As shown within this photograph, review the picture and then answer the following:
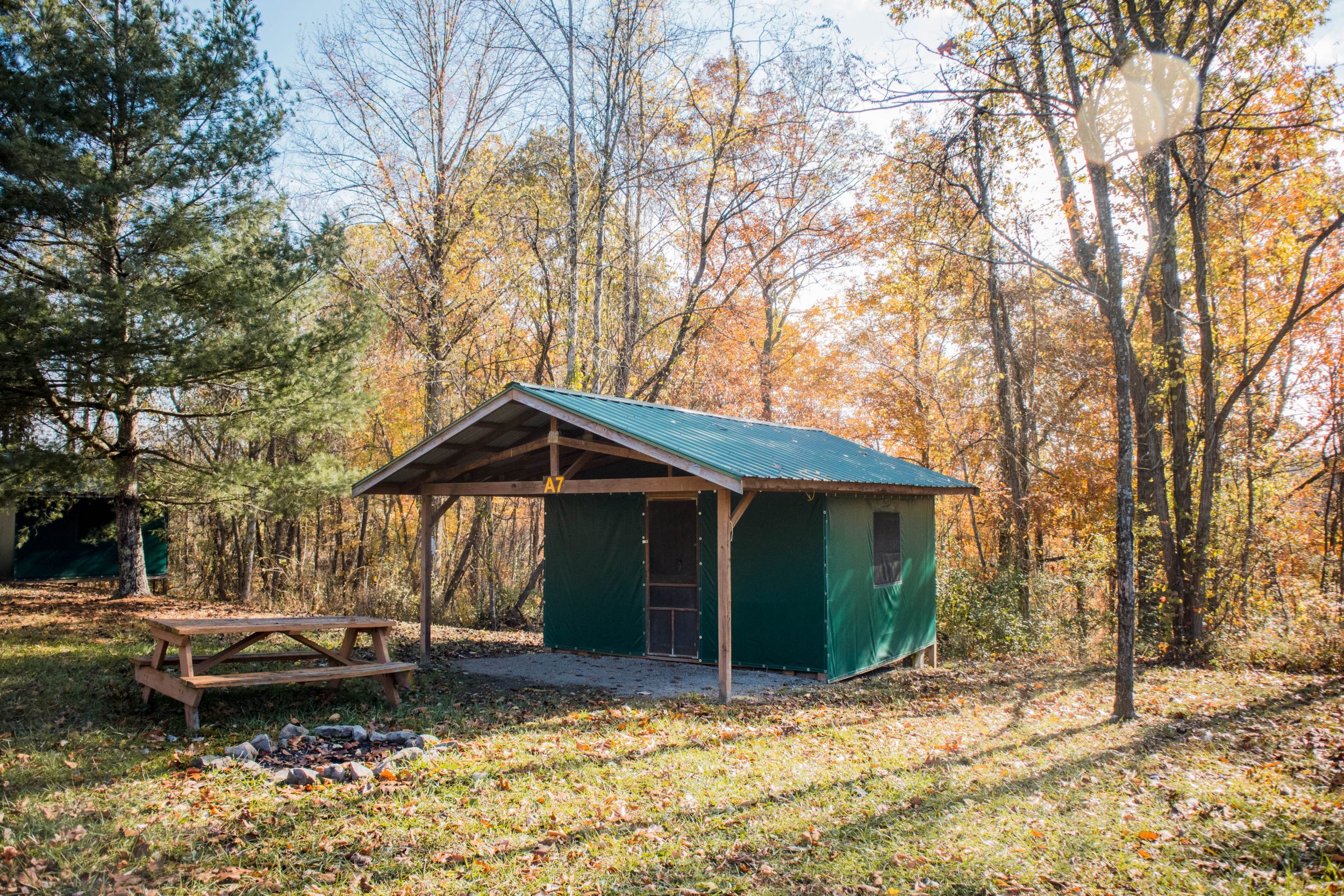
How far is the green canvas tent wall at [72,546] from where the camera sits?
19328 millimetres

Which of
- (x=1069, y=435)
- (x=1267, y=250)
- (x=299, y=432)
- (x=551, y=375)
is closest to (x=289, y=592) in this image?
(x=299, y=432)

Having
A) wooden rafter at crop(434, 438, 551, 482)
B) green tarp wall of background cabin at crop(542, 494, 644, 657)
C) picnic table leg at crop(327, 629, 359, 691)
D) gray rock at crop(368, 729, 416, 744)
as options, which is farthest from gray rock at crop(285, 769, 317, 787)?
green tarp wall of background cabin at crop(542, 494, 644, 657)

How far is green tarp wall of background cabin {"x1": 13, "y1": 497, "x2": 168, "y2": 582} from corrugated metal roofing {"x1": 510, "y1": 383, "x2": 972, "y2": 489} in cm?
1528

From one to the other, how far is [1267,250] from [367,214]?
618 inches

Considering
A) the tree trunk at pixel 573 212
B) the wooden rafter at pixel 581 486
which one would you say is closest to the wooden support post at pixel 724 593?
the wooden rafter at pixel 581 486

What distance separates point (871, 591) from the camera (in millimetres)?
10406

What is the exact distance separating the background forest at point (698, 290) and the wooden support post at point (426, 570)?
2996 mm

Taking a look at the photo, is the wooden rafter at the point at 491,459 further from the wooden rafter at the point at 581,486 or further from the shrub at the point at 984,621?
the shrub at the point at 984,621

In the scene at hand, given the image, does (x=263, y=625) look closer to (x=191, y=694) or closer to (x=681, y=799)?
(x=191, y=694)

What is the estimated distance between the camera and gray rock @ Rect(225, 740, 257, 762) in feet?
18.2

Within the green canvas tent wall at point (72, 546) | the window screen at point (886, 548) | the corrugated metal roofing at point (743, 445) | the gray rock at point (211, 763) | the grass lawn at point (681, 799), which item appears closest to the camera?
the grass lawn at point (681, 799)

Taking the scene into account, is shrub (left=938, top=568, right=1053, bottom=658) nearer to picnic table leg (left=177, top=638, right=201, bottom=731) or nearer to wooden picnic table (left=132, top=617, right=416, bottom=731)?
wooden picnic table (left=132, top=617, right=416, bottom=731)

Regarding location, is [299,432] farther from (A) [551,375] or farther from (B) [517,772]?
(B) [517,772]

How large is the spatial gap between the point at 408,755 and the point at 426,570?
16.5 feet
